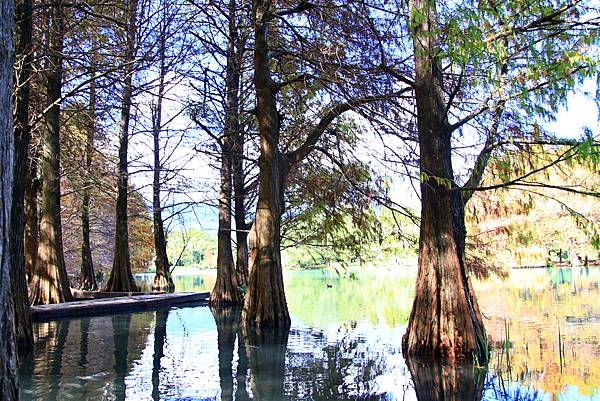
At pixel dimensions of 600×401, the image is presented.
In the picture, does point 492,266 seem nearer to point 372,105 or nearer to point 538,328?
point 538,328

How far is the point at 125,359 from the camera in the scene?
21.7 ft

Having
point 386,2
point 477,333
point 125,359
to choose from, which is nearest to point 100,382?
point 125,359

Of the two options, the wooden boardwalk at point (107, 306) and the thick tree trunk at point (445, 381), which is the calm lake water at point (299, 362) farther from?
the wooden boardwalk at point (107, 306)

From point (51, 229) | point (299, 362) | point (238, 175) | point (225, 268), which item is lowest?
point (299, 362)

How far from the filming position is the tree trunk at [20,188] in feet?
21.8

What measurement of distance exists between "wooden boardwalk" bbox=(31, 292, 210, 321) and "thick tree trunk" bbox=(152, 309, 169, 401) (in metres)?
0.47

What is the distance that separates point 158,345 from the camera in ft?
25.1

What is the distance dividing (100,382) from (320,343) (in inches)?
128

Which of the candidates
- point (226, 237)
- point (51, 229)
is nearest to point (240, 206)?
point (226, 237)

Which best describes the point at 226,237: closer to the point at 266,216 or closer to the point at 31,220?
the point at 31,220

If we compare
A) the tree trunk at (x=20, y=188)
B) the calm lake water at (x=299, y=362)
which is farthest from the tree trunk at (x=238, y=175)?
the tree trunk at (x=20, y=188)

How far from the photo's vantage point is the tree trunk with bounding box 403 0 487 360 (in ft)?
19.8

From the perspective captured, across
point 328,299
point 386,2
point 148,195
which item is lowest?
point 328,299

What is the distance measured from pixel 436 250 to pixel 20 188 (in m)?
4.82
